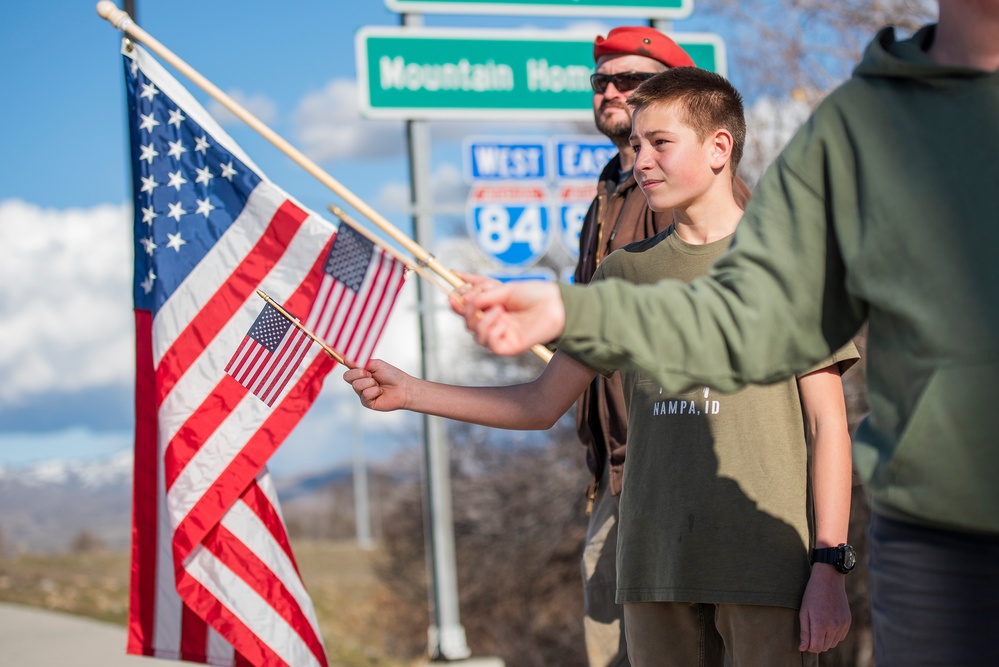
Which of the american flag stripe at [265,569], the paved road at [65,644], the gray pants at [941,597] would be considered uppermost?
the gray pants at [941,597]

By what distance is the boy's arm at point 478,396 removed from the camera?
2.77 metres

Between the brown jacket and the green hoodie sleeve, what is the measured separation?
75.7 inches

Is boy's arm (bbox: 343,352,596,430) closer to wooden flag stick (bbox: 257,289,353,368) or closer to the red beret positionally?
wooden flag stick (bbox: 257,289,353,368)

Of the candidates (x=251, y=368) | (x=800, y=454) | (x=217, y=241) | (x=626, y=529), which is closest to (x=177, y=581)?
(x=251, y=368)

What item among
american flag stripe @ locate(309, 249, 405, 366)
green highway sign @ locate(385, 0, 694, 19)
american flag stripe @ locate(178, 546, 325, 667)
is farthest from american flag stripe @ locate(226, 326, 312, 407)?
green highway sign @ locate(385, 0, 694, 19)

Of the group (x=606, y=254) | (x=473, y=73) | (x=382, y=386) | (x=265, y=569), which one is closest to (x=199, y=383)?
(x=265, y=569)

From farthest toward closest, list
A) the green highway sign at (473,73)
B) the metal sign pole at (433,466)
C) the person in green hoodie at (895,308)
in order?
the metal sign pole at (433,466)
the green highway sign at (473,73)
the person in green hoodie at (895,308)

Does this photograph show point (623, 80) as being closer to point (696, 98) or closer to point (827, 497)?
point (696, 98)

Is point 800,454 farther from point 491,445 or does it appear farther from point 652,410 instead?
point 491,445

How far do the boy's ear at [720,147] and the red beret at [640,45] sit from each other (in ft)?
3.97

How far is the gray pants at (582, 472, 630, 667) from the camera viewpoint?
12.8 ft

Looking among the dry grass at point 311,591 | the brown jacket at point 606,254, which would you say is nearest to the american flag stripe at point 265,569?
the brown jacket at point 606,254

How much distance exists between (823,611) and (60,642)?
817 cm

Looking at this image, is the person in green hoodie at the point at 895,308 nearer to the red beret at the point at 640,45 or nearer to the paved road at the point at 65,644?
the red beret at the point at 640,45
